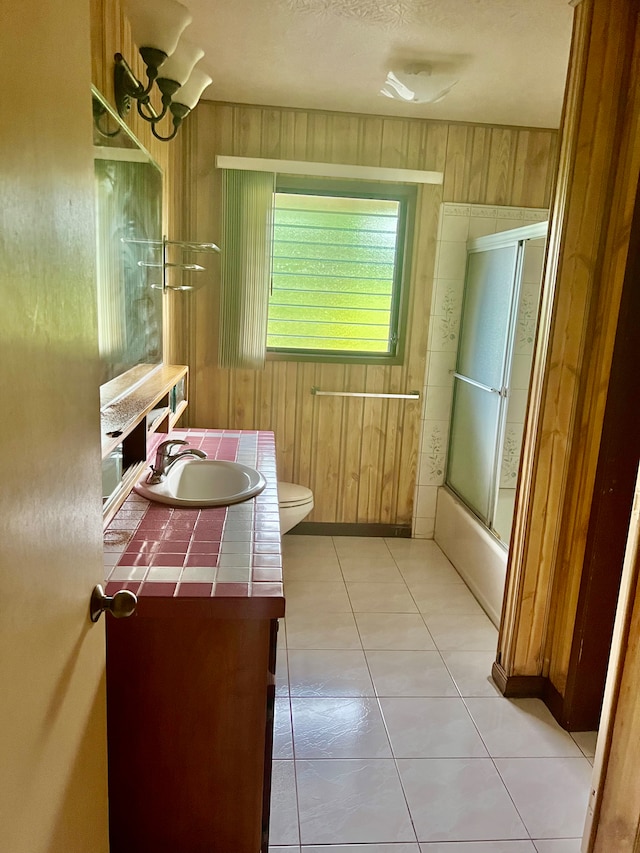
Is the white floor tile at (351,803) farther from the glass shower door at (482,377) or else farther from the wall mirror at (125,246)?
the glass shower door at (482,377)

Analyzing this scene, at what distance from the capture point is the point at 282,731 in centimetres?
201

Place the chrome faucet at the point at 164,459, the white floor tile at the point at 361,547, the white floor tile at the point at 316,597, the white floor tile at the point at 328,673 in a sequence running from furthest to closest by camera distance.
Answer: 1. the white floor tile at the point at 361,547
2. the white floor tile at the point at 316,597
3. the white floor tile at the point at 328,673
4. the chrome faucet at the point at 164,459

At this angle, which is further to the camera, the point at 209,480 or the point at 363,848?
the point at 209,480

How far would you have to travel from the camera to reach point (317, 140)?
10.4ft

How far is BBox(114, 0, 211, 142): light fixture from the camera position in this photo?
1.67m

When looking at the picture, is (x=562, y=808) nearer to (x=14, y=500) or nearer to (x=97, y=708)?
(x=97, y=708)

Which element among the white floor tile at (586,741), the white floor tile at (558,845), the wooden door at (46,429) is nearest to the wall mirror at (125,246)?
the wooden door at (46,429)

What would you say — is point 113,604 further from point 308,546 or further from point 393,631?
point 308,546

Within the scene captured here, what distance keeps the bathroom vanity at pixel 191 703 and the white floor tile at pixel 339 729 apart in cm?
47

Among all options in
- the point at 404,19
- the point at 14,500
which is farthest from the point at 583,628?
the point at 404,19

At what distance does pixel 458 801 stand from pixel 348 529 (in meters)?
1.94

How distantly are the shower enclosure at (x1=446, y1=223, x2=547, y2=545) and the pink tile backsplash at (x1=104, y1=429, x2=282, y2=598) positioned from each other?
1.39 meters

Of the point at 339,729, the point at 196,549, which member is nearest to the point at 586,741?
the point at 339,729

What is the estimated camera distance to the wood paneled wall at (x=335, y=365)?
3137 mm
